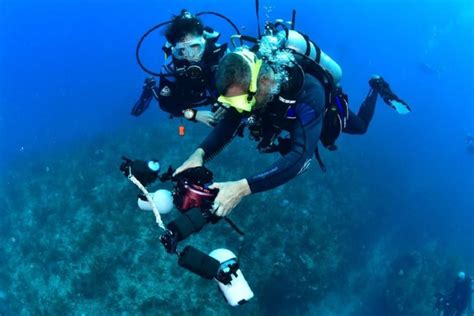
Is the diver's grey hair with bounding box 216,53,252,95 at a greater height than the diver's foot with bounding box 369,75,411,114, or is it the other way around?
the diver's grey hair with bounding box 216,53,252,95

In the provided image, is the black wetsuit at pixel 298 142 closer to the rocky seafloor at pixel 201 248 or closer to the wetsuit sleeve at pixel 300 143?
the wetsuit sleeve at pixel 300 143

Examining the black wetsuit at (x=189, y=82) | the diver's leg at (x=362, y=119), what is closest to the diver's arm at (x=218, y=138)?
the black wetsuit at (x=189, y=82)

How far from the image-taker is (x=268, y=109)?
403 cm

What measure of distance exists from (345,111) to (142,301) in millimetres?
8037

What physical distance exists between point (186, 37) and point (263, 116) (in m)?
2.98

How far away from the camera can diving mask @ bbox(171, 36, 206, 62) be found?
639 cm

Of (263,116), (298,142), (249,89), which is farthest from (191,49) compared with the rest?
(298,142)

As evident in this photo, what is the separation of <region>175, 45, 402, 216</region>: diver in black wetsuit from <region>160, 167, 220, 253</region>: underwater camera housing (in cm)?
11

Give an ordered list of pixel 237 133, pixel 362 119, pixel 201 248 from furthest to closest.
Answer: pixel 201 248, pixel 362 119, pixel 237 133

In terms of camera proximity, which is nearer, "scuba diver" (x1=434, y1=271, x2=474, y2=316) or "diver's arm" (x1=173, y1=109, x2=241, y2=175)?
"diver's arm" (x1=173, y1=109, x2=241, y2=175)

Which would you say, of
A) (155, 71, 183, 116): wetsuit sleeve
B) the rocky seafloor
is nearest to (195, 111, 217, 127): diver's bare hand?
(155, 71, 183, 116): wetsuit sleeve

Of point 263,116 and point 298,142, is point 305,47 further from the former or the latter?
point 298,142

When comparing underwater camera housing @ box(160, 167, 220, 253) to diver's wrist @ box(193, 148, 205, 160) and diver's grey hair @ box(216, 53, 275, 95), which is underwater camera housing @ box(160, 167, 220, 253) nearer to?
diver's wrist @ box(193, 148, 205, 160)

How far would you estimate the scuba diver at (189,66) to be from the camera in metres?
6.36
